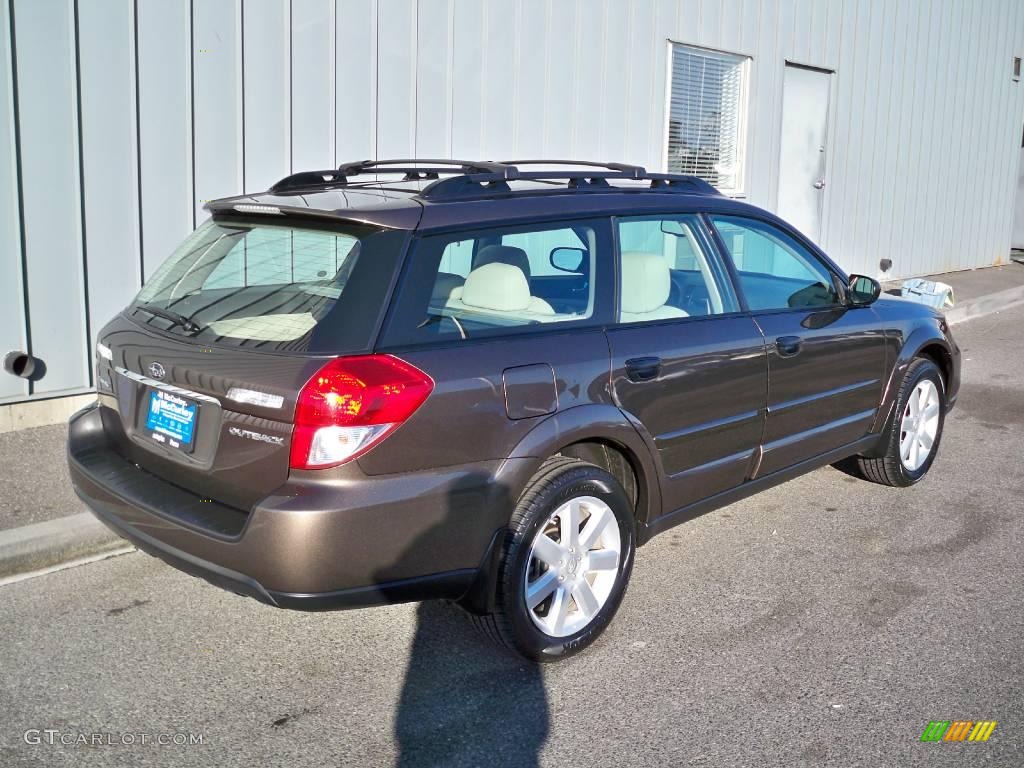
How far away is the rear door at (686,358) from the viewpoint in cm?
386

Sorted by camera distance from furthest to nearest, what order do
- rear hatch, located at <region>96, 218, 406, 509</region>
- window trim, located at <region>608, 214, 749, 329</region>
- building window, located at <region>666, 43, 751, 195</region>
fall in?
building window, located at <region>666, 43, 751, 195</region>, window trim, located at <region>608, 214, 749, 329</region>, rear hatch, located at <region>96, 218, 406, 509</region>

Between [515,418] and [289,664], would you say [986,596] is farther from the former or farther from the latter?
[289,664]

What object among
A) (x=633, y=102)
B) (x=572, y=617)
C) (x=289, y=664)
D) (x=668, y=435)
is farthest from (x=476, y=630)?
(x=633, y=102)

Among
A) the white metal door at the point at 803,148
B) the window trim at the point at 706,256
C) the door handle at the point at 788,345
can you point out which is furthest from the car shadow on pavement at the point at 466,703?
the white metal door at the point at 803,148

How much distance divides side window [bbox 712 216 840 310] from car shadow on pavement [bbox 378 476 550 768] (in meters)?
1.91

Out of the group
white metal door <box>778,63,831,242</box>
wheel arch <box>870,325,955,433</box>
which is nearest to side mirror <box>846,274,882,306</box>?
wheel arch <box>870,325,955,433</box>

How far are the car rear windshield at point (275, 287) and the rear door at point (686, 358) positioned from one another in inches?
39.0

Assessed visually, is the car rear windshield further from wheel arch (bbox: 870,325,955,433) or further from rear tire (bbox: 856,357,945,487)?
rear tire (bbox: 856,357,945,487)

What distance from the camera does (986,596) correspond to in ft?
13.8

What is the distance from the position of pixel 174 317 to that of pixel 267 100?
356 centimetres

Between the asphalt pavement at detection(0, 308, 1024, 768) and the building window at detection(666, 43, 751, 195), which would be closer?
the asphalt pavement at detection(0, 308, 1024, 768)

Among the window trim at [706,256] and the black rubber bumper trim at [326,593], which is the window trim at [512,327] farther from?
the black rubber bumper trim at [326,593]

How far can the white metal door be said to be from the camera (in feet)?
38.9

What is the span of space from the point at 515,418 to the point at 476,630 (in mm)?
809
